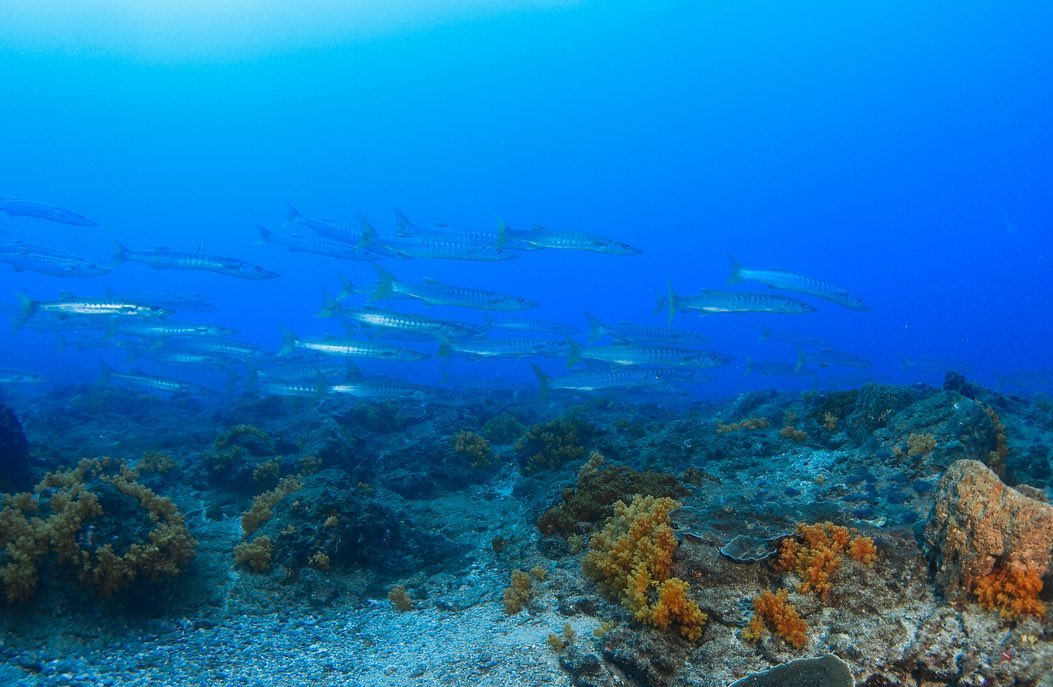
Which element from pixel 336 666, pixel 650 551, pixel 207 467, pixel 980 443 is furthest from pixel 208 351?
pixel 980 443

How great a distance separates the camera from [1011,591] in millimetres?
3809

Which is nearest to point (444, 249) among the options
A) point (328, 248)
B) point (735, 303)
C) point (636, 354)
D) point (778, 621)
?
point (328, 248)

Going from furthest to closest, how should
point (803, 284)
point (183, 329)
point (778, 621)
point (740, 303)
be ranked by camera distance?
point (183, 329) → point (740, 303) → point (803, 284) → point (778, 621)

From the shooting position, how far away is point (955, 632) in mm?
3807

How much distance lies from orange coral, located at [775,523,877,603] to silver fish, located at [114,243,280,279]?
17.5 meters

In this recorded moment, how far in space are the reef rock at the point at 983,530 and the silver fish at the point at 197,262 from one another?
724 inches

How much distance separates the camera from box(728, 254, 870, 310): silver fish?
1339cm

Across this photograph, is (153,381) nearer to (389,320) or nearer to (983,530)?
(389,320)

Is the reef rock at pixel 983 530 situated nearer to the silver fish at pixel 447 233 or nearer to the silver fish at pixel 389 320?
the silver fish at pixel 447 233

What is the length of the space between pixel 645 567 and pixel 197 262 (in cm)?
1934

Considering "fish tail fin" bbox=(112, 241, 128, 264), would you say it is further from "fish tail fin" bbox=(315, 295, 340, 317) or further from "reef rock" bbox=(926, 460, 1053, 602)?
"reef rock" bbox=(926, 460, 1053, 602)

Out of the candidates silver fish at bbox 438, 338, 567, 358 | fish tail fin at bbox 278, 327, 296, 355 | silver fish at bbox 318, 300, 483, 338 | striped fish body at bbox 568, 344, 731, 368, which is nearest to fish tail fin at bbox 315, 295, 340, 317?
silver fish at bbox 318, 300, 483, 338

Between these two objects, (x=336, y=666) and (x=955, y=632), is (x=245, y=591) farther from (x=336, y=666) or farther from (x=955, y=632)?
(x=955, y=632)

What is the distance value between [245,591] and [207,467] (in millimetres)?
4733
